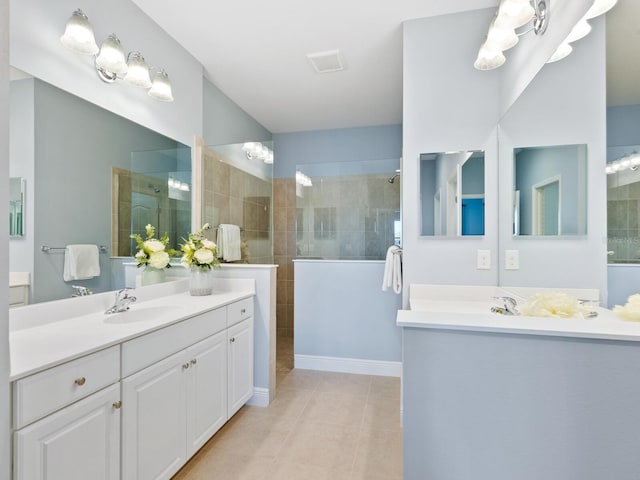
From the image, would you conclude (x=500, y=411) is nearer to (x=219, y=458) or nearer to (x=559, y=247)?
(x=559, y=247)

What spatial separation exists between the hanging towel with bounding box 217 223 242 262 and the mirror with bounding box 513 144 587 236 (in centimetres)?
210

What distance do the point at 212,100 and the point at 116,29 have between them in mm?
1093

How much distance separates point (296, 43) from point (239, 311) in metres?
1.97

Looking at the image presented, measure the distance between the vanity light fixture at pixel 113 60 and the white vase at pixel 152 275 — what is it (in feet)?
3.70

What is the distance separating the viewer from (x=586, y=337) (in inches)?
33.4

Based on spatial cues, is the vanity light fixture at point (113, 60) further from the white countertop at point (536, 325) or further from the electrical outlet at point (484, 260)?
the electrical outlet at point (484, 260)

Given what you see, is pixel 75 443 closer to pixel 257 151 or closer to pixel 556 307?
pixel 556 307

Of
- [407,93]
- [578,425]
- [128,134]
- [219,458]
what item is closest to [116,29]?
[128,134]

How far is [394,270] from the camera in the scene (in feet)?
8.68

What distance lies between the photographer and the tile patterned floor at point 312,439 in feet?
5.83

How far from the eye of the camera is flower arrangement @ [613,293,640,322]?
2.92 ft

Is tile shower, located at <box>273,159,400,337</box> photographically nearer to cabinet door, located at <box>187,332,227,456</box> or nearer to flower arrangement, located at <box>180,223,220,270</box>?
flower arrangement, located at <box>180,223,220,270</box>

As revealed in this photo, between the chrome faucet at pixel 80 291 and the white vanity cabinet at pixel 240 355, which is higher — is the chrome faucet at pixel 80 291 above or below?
above

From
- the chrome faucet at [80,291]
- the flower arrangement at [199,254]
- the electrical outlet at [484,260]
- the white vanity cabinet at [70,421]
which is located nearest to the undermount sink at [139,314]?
the chrome faucet at [80,291]
